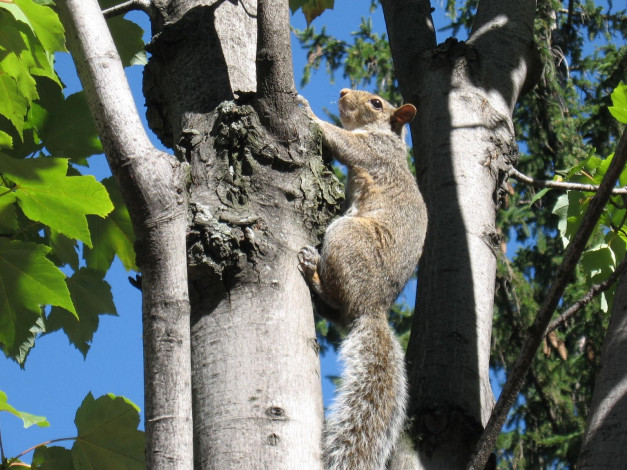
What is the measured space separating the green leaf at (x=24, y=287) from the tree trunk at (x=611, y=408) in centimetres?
126

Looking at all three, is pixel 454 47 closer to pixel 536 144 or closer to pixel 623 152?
pixel 623 152

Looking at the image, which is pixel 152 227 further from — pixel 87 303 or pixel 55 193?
pixel 87 303

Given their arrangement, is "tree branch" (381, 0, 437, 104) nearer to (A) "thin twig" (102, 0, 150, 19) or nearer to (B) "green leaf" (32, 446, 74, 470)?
(A) "thin twig" (102, 0, 150, 19)

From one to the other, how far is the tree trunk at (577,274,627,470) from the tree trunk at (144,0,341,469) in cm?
62

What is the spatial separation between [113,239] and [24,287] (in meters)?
0.53

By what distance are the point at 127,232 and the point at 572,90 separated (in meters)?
6.84

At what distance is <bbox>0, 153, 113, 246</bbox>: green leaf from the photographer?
6.19ft

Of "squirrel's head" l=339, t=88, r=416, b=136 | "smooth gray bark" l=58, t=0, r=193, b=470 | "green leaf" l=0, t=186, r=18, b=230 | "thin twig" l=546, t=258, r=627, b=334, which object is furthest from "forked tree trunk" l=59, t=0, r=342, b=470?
"squirrel's head" l=339, t=88, r=416, b=136

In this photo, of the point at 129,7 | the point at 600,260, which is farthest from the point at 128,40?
the point at 600,260

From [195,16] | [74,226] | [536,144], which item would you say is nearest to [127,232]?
[74,226]

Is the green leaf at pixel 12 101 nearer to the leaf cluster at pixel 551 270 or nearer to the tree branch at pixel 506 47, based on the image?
the tree branch at pixel 506 47

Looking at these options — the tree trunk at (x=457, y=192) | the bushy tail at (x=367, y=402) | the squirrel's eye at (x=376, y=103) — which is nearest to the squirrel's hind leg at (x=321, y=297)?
the bushy tail at (x=367, y=402)

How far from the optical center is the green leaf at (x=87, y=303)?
2408 mm

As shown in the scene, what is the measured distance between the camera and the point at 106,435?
6.95 feet
